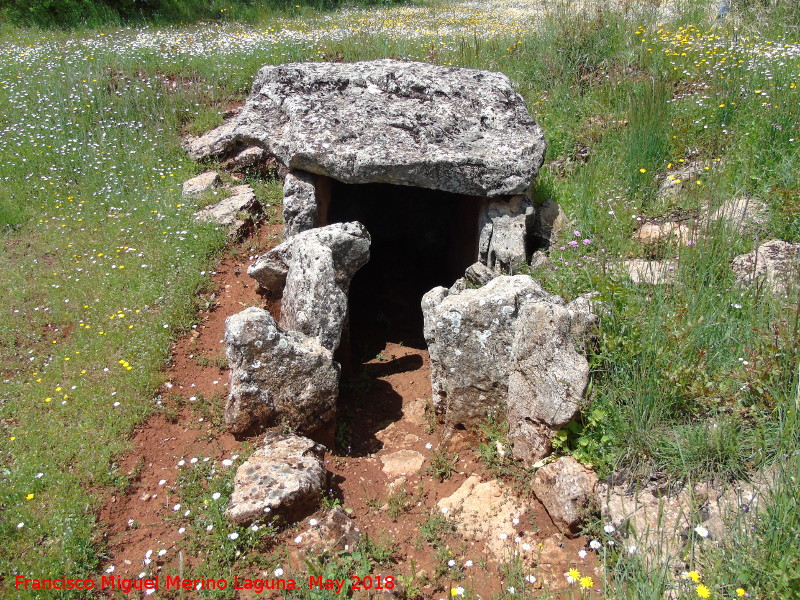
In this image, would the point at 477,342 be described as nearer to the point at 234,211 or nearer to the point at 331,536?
the point at 331,536

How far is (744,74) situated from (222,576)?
7.05 meters

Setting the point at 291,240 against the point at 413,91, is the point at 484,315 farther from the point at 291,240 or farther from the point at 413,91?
the point at 413,91

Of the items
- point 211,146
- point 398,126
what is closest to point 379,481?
point 398,126

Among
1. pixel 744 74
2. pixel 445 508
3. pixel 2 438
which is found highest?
pixel 744 74

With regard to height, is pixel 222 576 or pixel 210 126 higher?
pixel 210 126

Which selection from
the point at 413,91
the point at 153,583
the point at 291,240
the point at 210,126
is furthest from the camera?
the point at 210,126

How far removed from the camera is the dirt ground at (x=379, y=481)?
392 cm

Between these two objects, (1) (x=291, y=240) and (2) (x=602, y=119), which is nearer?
(1) (x=291, y=240)

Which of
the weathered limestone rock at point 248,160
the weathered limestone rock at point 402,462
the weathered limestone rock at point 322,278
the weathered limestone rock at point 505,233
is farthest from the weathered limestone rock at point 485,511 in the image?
the weathered limestone rock at point 248,160

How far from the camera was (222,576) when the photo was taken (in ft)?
12.5

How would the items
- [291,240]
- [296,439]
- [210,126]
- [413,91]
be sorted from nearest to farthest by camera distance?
[296,439] < [291,240] < [413,91] < [210,126]

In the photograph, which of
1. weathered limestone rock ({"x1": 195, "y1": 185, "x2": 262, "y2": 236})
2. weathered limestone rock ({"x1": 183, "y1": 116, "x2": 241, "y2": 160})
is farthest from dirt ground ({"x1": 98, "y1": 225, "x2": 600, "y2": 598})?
weathered limestone rock ({"x1": 183, "y1": 116, "x2": 241, "y2": 160})

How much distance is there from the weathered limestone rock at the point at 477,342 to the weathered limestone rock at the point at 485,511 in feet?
1.84

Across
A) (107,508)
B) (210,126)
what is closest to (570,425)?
(107,508)
